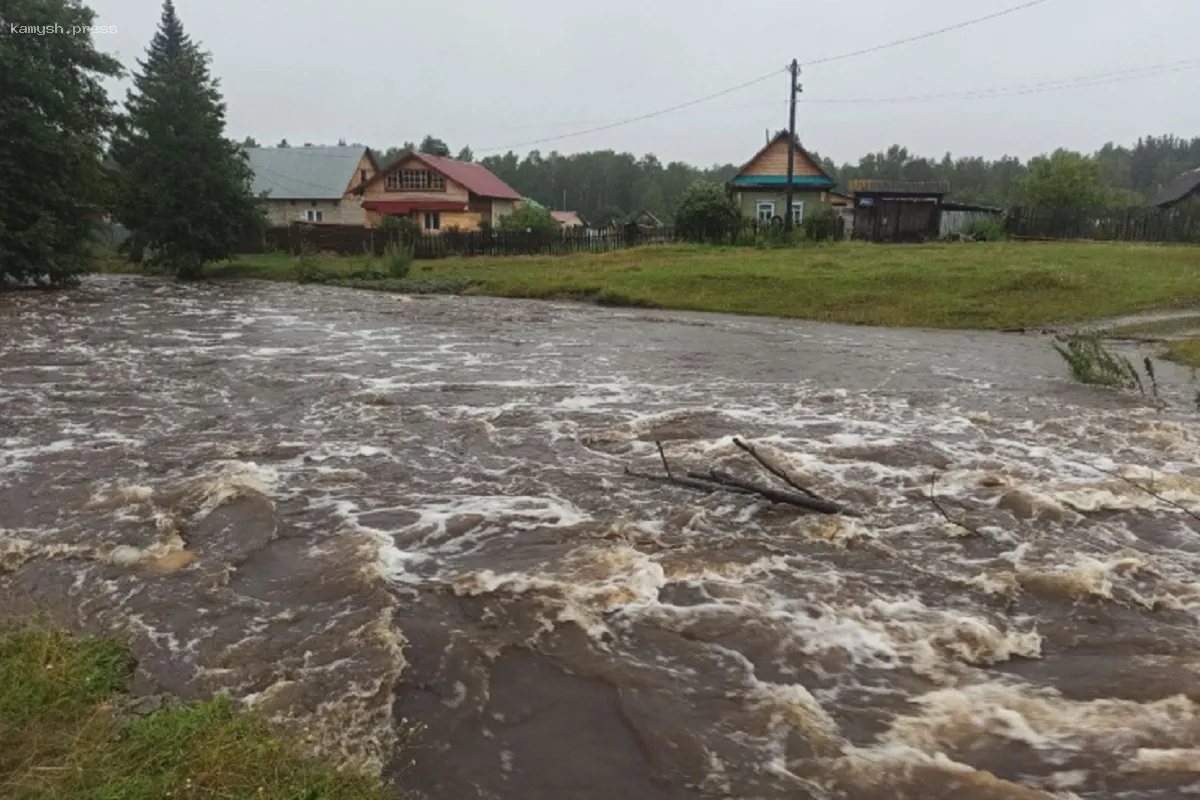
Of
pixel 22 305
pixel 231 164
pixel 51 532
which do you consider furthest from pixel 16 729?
pixel 231 164

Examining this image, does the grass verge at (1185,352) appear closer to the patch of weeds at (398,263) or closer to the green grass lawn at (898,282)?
the green grass lawn at (898,282)

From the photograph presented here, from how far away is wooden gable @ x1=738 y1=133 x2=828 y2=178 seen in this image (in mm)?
42812

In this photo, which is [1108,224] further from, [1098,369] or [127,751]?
[127,751]

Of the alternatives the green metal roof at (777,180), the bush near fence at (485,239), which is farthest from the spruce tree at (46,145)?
the green metal roof at (777,180)

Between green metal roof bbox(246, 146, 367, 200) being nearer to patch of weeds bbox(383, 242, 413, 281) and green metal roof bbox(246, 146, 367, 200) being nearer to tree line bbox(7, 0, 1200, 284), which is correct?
tree line bbox(7, 0, 1200, 284)

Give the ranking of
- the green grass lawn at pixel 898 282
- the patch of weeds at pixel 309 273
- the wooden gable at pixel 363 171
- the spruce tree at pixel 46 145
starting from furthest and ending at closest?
the wooden gable at pixel 363 171 → the patch of weeds at pixel 309 273 → the spruce tree at pixel 46 145 → the green grass lawn at pixel 898 282

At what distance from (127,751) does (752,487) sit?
4926 mm

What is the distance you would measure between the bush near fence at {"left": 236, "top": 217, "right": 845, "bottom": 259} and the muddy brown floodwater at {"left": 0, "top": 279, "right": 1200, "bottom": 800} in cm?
2512

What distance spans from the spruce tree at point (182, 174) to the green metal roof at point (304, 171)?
Answer: 19.8m

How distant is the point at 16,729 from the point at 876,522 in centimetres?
581

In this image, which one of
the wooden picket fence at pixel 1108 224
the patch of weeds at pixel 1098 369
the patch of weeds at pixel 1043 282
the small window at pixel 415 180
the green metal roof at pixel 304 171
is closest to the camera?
the patch of weeds at pixel 1098 369

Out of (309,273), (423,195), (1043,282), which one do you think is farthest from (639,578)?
(423,195)

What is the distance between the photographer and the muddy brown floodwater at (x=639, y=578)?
13.7 feet

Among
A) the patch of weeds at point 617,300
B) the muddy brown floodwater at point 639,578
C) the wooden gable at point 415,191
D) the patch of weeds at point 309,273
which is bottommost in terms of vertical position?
the muddy brown floodwater at point 639,578
